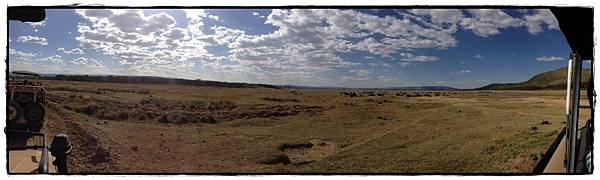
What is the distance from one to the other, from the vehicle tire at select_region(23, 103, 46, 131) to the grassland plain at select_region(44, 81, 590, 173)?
6 cm

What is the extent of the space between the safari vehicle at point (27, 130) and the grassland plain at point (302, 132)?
0.35 feet

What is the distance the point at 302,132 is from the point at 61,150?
213 centimetres

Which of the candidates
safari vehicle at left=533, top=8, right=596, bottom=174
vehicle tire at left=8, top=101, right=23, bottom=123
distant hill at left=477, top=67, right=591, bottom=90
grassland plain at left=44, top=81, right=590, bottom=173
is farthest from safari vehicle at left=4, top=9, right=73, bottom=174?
safari vehicle at left=533, top=8, right=596, bottom=174

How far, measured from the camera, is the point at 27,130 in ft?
14.4

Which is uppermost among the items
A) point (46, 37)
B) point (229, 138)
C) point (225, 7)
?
point (225, 7)

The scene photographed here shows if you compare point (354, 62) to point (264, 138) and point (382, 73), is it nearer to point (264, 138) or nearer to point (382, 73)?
point (382, 73)

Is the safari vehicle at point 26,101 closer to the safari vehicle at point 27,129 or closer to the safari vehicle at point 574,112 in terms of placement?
the safari vehicle at point 27,129

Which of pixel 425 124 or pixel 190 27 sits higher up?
pixel 190 27

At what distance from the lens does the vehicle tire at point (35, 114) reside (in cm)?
439

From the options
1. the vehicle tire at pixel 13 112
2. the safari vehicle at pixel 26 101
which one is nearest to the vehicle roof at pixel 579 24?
the safari vehicle at pixel 26 101

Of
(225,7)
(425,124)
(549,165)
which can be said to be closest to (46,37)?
(225,7)

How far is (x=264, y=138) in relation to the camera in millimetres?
4484

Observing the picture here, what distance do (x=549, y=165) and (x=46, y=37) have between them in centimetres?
446

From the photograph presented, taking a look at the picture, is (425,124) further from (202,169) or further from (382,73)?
(202,169)
